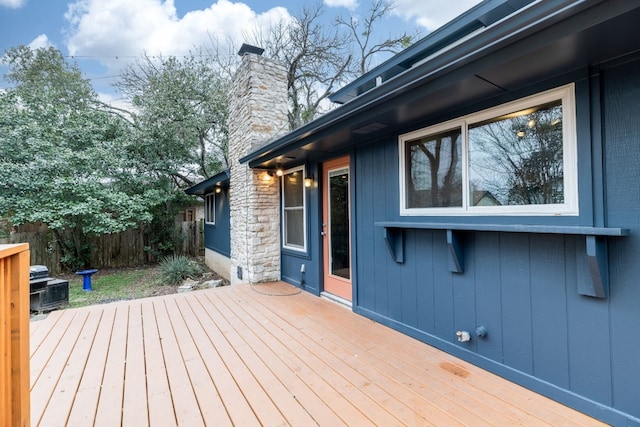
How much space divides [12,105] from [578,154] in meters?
10.5

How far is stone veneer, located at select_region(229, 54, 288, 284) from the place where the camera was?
5.27 metres

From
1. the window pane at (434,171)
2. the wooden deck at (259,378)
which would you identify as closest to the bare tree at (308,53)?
the window pane at (434,171)

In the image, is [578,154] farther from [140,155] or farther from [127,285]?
[140,155]

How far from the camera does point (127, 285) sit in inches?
279

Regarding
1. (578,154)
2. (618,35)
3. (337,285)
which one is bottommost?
(337,285)

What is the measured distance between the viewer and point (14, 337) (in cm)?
136

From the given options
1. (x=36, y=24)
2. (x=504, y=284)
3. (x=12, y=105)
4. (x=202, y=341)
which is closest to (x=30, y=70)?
(x=36, y=24)

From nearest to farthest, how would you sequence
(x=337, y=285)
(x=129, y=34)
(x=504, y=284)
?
(x=504, y=284) < (x=337, y=285) < (x=129, y=34)

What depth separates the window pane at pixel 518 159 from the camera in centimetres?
196

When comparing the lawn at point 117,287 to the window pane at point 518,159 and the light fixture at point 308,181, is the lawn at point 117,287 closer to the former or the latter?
the light fixture at point 308,181

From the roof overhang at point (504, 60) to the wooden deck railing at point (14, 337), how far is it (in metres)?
2.46

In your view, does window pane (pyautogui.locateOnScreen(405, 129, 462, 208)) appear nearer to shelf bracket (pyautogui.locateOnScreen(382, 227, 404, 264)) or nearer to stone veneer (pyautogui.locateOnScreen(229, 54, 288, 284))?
shelf bracket (pyautogui.locateOnScreen(382, 227, 404, 264))

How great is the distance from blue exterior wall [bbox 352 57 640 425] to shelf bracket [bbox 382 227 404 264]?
20cm

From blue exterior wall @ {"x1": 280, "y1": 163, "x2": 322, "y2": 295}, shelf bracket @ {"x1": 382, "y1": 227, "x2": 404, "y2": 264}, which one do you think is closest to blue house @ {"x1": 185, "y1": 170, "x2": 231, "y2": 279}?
blue exterior wall @ {"x1": 280, "y1": 163, "x2": 322, "y2": 295}
